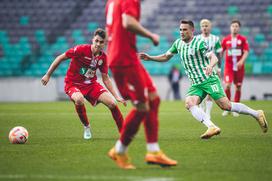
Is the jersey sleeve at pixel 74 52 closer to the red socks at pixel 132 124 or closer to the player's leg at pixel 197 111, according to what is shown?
the player's leg at pixel 197 111

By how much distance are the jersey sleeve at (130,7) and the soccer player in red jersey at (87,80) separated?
11.9 feet

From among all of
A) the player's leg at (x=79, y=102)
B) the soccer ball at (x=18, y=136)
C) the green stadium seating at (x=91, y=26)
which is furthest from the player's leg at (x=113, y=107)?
the green stadium seating at (x=91, y=26)

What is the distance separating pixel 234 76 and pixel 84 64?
7.79m

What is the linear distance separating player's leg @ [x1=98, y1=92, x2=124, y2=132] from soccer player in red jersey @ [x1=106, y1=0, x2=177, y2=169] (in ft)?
11.1

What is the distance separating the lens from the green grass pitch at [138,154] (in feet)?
23.0

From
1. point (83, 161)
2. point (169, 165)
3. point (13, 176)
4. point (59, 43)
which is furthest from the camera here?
point (59, 43)

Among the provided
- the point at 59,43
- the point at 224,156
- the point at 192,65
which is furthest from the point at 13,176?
the point at 59,43

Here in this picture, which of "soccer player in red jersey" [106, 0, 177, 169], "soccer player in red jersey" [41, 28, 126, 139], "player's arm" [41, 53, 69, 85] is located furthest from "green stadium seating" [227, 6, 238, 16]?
"soccer player in red jersey" [106, 0, 177, 169]

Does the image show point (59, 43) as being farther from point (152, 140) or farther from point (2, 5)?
point (152, 140)

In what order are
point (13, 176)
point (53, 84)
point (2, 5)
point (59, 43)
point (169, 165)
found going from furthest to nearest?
1. point (2, 5)
2. point (59, 43)
3. point (53, 84)
4. point (169, 165)
5. point (13, 176)

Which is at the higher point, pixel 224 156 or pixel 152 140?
pixel 152 140

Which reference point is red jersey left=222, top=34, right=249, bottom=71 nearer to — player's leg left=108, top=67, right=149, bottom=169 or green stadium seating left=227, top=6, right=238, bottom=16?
player's leg left=108, top=67, right=149, bottom=169

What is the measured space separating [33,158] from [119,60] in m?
2.00

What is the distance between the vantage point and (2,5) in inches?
1335
